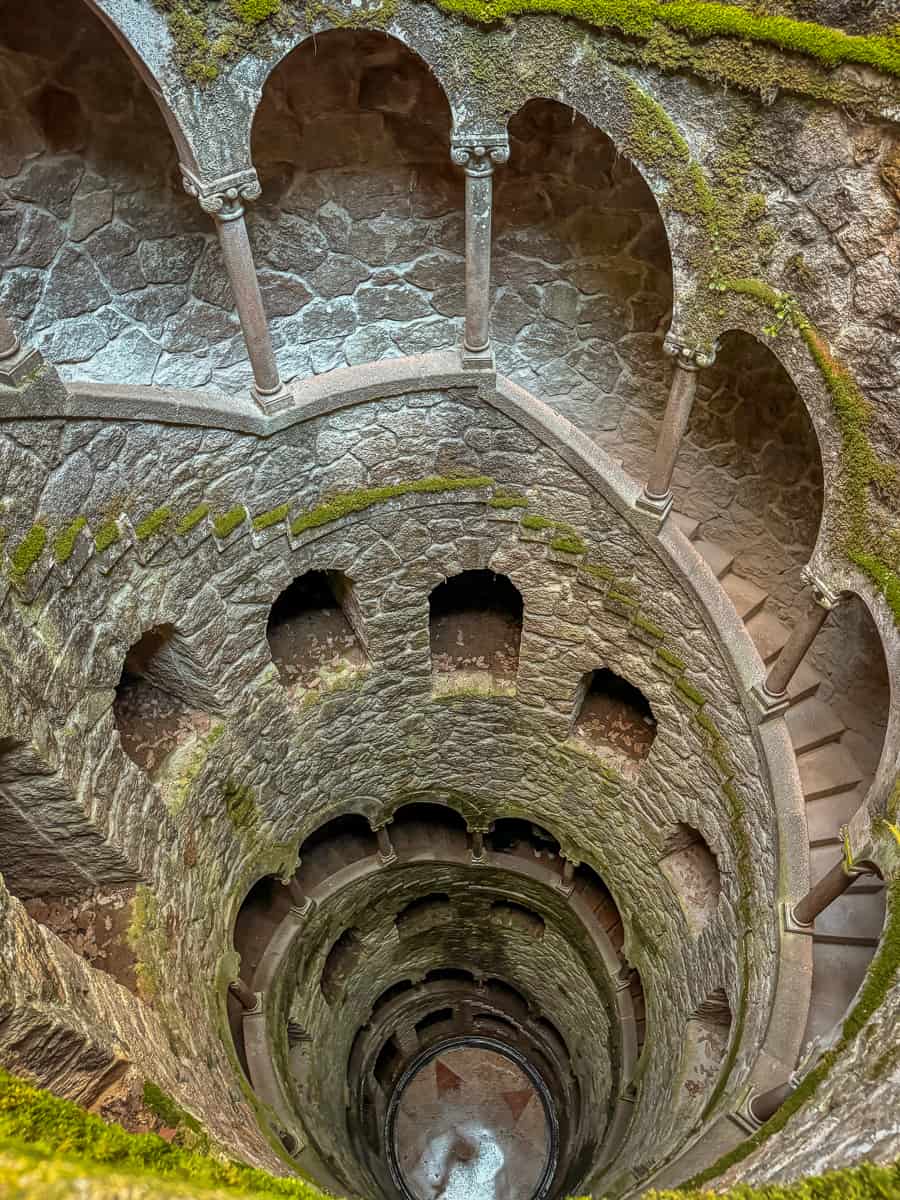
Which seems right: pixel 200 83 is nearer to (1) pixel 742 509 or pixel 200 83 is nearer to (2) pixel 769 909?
(1) pixel 742 509

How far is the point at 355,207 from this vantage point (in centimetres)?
688

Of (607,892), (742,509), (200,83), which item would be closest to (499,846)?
(607,892)

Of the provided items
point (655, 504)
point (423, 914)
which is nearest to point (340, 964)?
point (423, 914)

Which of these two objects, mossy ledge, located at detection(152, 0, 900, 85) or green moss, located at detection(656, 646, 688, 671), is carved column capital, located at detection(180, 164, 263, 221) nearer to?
mossy ledge, located at detection(152, 0, 900, 85)

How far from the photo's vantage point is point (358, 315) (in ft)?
24.5

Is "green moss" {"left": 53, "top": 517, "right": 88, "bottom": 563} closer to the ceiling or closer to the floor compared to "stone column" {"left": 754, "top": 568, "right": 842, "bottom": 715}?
closer to the floor

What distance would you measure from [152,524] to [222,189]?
2506 millimetres

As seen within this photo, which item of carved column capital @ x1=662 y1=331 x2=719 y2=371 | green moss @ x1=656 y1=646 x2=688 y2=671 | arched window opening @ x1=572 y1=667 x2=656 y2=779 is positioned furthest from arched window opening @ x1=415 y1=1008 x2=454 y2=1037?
carved column capital @ x1=662 y1=331 x2=719 y2=371

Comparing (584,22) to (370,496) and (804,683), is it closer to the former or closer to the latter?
(370,496)

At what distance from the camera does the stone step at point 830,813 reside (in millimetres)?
6926

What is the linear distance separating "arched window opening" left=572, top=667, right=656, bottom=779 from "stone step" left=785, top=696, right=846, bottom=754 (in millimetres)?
1795

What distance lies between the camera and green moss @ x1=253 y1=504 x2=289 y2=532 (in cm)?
729

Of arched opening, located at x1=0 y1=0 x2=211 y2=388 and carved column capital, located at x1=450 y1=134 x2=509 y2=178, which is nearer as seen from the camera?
arched opening, located at x1=0 y1=0 x2=211 y2=388

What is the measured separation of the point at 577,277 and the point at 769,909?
568 centimetres
